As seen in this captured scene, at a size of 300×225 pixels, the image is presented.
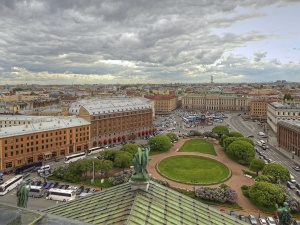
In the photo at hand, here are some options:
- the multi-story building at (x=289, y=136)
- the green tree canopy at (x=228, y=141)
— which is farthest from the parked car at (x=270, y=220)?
the multi-story building at (x=289, y=136)

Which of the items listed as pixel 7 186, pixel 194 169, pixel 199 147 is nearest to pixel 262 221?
pixel 194 169

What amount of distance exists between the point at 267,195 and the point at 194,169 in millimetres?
25842

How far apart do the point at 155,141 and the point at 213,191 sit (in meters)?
38.7

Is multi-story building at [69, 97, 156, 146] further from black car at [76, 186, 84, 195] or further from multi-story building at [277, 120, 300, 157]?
multi-story building at [277, 120, 300, 157]

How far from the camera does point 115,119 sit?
116562mm

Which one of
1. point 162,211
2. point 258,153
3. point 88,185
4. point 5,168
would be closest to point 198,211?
point 162,211

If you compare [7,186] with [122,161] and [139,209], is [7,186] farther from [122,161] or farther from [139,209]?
[139,209]

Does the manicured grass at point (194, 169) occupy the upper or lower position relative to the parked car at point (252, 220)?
upper

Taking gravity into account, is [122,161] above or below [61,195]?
above

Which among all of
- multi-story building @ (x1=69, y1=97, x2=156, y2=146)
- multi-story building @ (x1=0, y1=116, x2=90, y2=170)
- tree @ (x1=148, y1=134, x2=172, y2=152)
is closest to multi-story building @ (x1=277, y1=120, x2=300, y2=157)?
tree @ (x1=148, y1=134, x2=172, y2=152)

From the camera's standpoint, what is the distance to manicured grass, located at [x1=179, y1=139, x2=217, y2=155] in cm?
9525

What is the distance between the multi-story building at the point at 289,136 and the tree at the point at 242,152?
21.4 metres

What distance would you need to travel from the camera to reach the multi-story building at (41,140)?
265ft

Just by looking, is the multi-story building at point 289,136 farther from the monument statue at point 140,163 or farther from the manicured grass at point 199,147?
the monument statue at point 140,163
